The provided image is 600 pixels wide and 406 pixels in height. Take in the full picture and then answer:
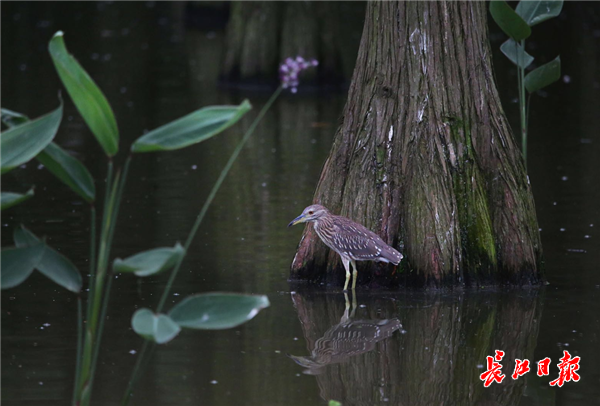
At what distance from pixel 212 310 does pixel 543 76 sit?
16.8 feet

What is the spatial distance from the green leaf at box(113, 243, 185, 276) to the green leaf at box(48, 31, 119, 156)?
0.46m

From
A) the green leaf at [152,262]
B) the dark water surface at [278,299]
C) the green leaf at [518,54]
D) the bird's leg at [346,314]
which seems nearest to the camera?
the green leaf at [152,262]

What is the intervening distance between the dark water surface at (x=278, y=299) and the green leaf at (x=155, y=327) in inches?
72.9

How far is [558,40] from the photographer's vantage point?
2158cm

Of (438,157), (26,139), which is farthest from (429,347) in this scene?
(26,139)

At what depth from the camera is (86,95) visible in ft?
13.0

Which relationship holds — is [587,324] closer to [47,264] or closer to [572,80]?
[47,264]

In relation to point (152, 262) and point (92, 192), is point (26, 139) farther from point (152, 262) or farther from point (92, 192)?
point (152, 262)

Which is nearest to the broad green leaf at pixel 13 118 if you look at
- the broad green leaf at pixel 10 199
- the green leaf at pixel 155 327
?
the broad green leaf at pixel 10 199

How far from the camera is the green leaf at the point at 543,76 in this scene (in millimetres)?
8148

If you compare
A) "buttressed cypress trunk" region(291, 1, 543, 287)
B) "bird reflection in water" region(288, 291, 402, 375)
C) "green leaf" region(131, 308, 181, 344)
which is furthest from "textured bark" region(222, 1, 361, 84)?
"green leaf" region(131, 308, 181, 344)

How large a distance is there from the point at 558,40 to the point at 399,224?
50.0ft

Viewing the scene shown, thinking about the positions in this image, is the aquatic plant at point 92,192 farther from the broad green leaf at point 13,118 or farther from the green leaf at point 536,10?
the green leaf at point 536,10

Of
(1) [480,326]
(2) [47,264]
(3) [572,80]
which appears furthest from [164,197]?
(3) [572,80]
